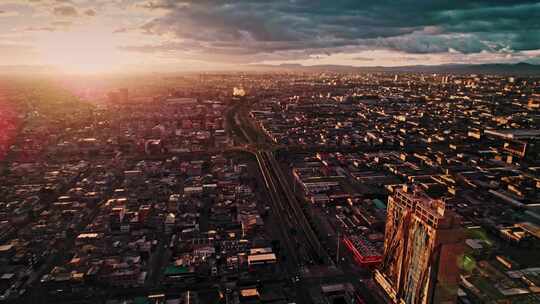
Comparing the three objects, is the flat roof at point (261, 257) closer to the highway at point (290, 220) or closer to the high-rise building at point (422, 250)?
the highway at point (290, 220)

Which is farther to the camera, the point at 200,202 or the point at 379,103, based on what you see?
the point at 379,103

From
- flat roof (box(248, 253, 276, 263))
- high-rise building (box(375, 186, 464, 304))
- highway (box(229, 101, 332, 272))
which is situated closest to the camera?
high-rise building (box(375, 186, 464, 304))

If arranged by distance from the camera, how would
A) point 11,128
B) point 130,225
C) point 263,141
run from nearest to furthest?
point 130,225, point 263,141, point 11,128

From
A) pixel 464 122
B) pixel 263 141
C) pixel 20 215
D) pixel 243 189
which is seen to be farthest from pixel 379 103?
pixel 20 215

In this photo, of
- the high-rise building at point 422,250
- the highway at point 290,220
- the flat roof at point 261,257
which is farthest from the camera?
the highway at point 290,220

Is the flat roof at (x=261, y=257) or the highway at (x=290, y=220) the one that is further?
the highway at (x=290, y=220)

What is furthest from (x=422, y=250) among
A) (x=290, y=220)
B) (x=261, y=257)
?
(x=290, y=220)

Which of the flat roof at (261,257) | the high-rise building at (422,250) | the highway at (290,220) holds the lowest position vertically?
the highway at (290,220)

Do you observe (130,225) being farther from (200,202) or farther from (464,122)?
(464,122)

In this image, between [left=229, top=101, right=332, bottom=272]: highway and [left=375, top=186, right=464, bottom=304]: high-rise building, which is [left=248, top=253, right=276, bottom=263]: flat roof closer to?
[left=229, top=101, right=332, bottom=272]: highway
